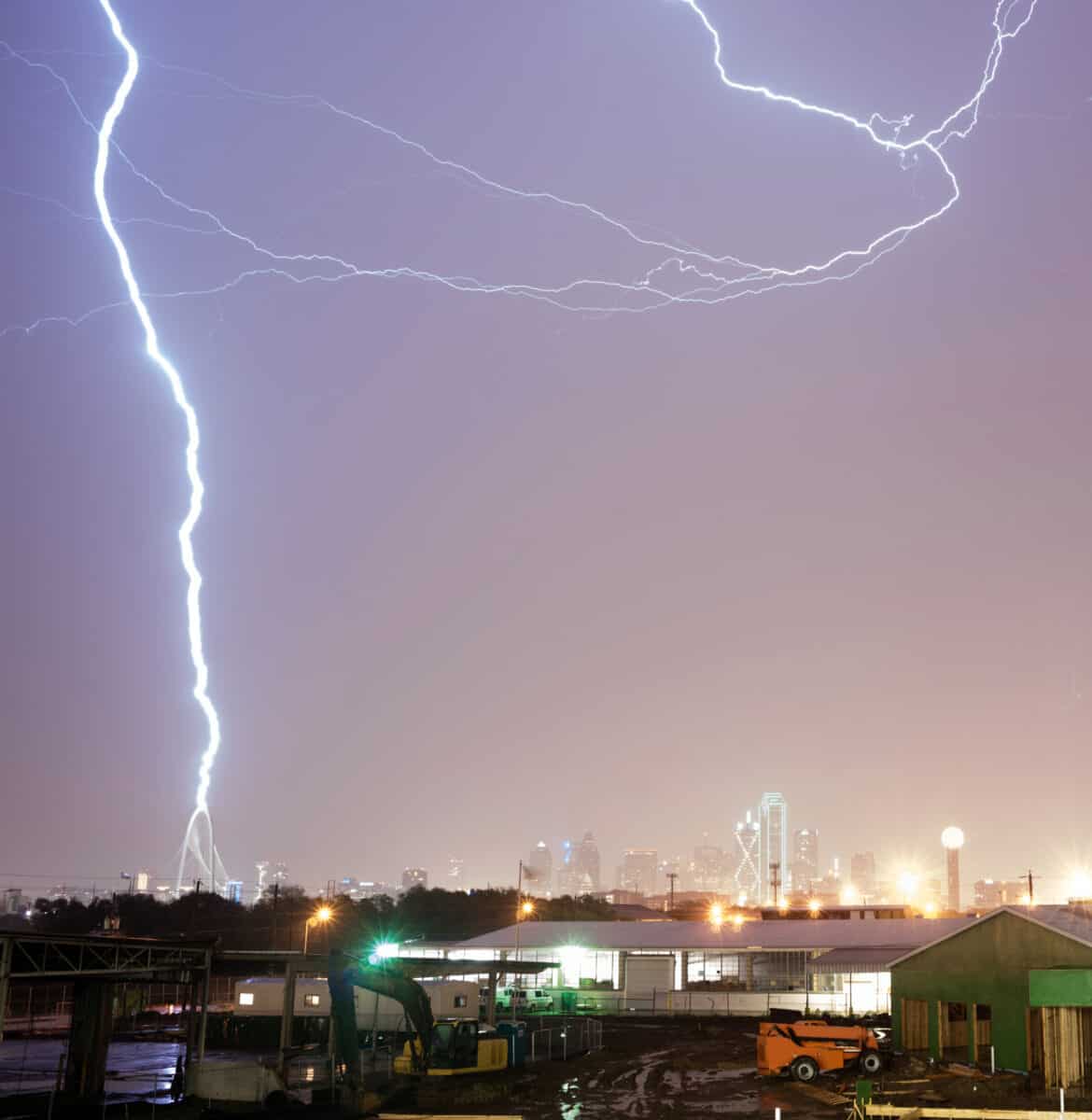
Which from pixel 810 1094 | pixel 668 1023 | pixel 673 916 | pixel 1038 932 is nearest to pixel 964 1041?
pixel 1038 932

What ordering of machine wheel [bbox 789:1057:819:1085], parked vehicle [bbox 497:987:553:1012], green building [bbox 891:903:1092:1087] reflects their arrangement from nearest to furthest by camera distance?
green building [bbox 891:903:1092:1087]
machine wheel [bbox 789:1057:819:1085]
parked vehicle [bbox 497:987:553:1012]

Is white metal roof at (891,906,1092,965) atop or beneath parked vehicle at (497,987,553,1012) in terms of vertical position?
atop

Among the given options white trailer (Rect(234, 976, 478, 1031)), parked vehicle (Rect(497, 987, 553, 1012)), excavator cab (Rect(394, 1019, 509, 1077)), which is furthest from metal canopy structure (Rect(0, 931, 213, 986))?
parked vehicle (Rect(497, 987, 553, 1012))

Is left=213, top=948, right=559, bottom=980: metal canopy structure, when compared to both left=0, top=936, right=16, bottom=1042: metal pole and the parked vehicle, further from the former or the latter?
the parked vehicle

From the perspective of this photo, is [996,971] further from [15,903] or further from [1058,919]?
[15,903]

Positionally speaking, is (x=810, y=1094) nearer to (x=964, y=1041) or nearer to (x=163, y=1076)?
(x=964, y=1041)
